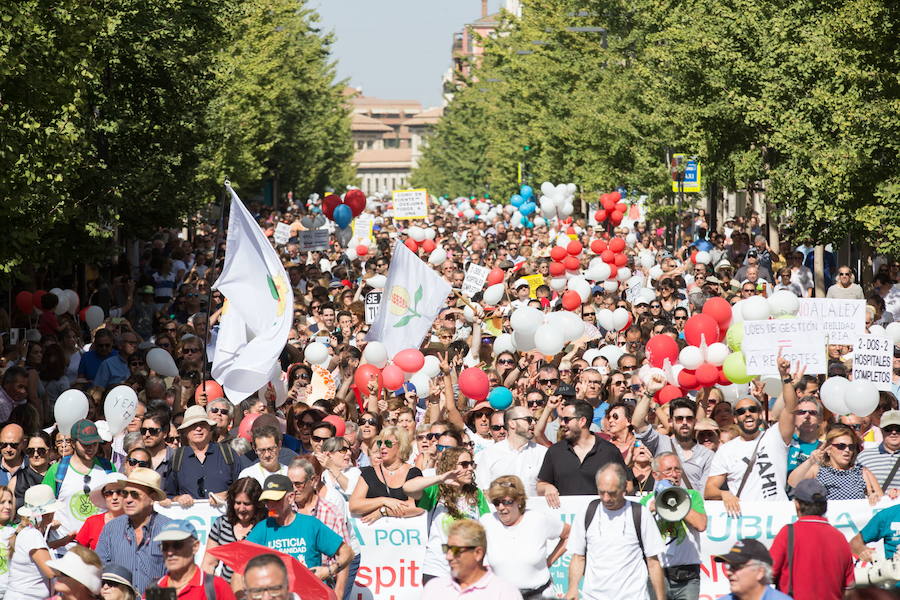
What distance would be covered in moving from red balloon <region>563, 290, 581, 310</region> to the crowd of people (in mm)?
3681

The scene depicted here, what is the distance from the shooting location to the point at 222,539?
28.3 feet

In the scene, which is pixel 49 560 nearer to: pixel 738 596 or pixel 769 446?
pixel 738 596

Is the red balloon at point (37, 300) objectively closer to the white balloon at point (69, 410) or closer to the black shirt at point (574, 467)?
the white balloon at point (69, 410)

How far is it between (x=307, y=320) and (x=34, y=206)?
10.9 ft

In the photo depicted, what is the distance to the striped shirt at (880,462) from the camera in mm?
10117

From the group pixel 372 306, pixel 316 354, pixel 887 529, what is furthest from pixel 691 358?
pixel 372 306

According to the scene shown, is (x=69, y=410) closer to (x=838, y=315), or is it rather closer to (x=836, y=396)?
(x=836, y=396)

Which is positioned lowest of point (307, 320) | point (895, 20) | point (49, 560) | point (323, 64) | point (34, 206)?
point (49, 560)

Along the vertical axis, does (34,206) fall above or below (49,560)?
above

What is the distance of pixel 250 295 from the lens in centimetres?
1327

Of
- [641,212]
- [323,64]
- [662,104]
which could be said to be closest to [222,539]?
[662,104]

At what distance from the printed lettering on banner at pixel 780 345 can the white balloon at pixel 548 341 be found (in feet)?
→ 10.3

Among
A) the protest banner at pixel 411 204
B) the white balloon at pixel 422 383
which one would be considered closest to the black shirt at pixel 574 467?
the white balloon at pixel 422 383

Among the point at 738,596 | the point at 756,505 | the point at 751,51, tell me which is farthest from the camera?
the point at 751,51
